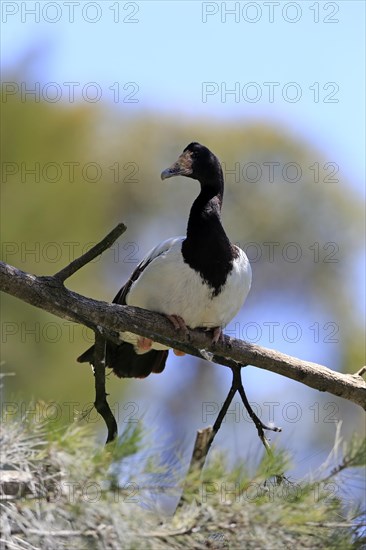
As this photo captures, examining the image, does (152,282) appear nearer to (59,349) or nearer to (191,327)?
(191,327)

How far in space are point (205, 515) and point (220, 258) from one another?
7.69 ft

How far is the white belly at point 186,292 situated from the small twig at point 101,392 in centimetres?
88

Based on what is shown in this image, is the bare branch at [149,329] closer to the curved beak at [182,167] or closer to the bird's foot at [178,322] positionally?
the bird's foot at [178,322]

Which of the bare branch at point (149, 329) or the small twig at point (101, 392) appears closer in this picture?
the small twig at point (101, 392)

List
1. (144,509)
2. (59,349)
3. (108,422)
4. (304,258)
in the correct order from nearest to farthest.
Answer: (144,509) < (108,422) < (59,349) < (304,258)

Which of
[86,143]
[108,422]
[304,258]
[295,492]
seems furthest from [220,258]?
[304,258]

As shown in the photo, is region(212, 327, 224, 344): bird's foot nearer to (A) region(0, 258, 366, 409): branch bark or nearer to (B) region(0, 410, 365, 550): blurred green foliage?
(A) region(0, 258, 366, 409): branch bark

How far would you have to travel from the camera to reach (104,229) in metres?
10.1

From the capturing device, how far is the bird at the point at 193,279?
13.1 feet

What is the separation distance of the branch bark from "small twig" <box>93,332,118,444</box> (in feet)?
0.16

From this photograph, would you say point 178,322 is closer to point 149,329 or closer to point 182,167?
point 149,329

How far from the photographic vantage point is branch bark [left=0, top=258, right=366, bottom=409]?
10.0 ft

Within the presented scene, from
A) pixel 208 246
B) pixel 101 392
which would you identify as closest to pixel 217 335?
pixel 208 246

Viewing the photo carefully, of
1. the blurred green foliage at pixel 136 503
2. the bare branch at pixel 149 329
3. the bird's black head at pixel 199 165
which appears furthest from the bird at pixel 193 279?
the blurred green foliage at pixel 136 503
